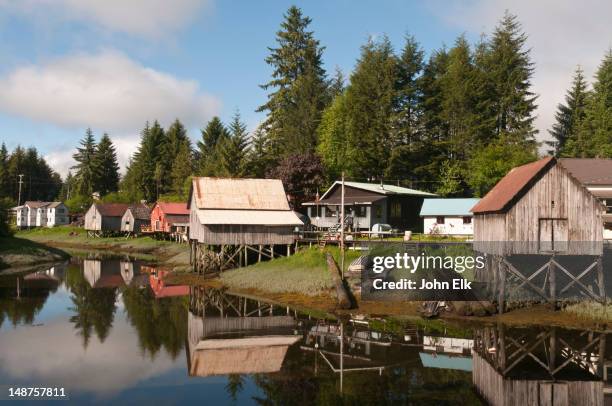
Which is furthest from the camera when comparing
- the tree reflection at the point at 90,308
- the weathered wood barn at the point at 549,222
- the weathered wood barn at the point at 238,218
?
the weathered wood barn at the point at 238,218

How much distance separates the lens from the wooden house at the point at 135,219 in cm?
8250

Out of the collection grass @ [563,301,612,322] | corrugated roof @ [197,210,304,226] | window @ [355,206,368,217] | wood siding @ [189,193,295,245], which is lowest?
grass @ [563,301,612,322]

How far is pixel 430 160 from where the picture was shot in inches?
2361

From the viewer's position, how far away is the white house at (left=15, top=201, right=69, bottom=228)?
104000 millimetres

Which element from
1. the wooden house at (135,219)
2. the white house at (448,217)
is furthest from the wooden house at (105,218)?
the white house at (448,217)

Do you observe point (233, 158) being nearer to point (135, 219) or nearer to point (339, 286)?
point (135, 219)

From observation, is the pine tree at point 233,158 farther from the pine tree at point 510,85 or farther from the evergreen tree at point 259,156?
the pine tree at point 510,85

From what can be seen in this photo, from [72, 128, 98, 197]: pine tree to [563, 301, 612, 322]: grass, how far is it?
320 feet

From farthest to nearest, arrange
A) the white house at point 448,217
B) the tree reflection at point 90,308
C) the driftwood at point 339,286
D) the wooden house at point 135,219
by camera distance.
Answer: the wooden house at point 135,219 → the white house at point 448,217 → the driftwood at point 339,286 → the tree reflection at point 90,308

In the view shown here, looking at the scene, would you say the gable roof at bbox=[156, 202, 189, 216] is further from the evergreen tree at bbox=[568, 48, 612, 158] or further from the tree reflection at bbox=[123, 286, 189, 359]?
the evergreen tree at bbox=[568, 48, 612, 158]

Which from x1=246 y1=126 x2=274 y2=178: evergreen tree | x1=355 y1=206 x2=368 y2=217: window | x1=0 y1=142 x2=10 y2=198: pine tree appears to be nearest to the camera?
x1=355 y1=206 x2=368 y2=217: window

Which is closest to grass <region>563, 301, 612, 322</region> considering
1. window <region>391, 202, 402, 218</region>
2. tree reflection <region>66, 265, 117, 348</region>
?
window <region>391, 202, 402, 218</region>

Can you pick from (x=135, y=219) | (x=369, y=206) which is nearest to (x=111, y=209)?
(x=135, y=219)

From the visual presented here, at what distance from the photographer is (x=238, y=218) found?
4066cm
